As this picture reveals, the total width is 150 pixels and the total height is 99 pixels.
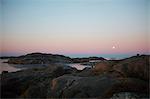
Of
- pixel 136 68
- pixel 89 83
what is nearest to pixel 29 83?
pixel 89 83

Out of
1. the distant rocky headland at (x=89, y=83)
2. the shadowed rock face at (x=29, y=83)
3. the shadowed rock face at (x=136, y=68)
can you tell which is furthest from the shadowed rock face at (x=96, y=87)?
the shadowed rock face at (x=29, y=83)

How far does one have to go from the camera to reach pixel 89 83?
457 cm

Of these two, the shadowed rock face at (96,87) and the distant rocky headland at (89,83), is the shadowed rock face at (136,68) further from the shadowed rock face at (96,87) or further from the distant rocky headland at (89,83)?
the shadowed rock face at (96,87)

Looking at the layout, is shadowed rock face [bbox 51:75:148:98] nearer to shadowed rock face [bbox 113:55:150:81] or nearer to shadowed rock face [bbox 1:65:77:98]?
shadowed rock face [bbox 113:55:150:81]

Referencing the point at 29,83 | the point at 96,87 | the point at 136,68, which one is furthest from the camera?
the point at 29,83

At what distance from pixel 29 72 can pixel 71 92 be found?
2.39 m

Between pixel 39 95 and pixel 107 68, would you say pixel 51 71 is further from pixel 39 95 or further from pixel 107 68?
pixel 107 68

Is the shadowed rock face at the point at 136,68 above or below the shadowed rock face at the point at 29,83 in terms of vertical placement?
above

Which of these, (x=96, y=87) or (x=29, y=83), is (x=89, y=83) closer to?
(x=96, y=87)

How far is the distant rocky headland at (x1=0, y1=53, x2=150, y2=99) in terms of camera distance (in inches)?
169

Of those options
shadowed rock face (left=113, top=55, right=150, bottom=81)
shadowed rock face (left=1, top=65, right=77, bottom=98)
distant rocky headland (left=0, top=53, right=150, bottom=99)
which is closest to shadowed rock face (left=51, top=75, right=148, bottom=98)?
distant rocky headland (left=0, top=53, right=150, bottom=99)

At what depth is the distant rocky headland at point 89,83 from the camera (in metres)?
4.28

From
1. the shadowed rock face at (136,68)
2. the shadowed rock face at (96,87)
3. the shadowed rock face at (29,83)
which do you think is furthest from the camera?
the shadowed rock face at (29,83)

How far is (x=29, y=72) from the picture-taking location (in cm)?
641
